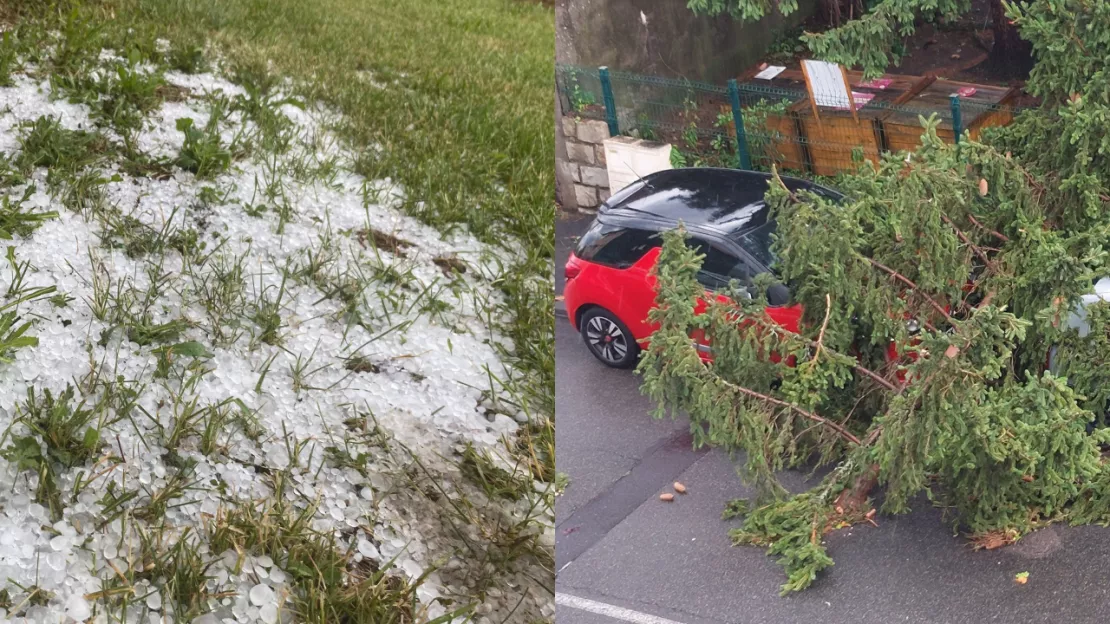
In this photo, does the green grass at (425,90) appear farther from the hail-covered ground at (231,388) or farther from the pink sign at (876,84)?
the pink sign at (876,84)

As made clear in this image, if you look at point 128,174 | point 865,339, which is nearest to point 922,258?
point 865,339

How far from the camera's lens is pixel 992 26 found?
5.72 feet

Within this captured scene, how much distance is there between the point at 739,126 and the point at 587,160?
1.07ft

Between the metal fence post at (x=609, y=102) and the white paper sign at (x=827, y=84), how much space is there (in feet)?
1.27

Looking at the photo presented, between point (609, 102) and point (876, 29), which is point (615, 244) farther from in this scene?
point (876, 29)

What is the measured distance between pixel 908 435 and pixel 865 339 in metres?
0.18

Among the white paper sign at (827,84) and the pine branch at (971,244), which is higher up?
the white paper sign at (827,84)

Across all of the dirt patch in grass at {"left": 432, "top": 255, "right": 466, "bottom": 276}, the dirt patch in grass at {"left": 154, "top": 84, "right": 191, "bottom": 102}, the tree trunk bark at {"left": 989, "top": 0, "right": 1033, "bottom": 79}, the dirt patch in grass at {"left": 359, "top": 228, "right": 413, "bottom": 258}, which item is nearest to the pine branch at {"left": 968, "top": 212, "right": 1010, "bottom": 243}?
the tree trunk bark at {"left": 989, "top": 0, "right": 1033, "bottom": 79}

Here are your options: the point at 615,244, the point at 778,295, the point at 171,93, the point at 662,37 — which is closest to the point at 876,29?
the point at 662,37

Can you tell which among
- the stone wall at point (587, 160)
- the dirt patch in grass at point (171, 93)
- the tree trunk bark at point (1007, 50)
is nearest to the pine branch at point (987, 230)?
the tree trunk bark at point (1007, 50)

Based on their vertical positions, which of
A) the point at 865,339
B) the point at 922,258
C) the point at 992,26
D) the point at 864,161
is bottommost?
the point at 865,339

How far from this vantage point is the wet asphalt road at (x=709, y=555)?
1633 mm

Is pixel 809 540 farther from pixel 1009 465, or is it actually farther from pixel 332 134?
pixel 332 134

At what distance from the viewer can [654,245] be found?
Answer: 1.96 metres
